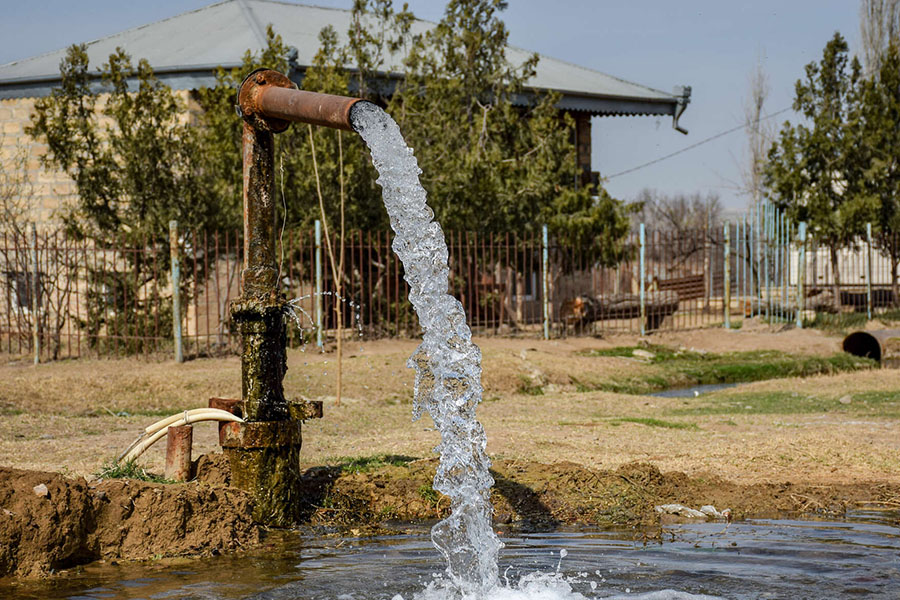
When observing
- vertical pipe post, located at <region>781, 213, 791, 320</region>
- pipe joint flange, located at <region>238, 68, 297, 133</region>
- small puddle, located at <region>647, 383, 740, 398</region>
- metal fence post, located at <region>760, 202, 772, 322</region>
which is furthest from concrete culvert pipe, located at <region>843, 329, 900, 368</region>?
pipe joint flange, located at <region>238, 68, 297, 133</region>

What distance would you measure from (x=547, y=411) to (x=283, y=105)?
19.7 feet

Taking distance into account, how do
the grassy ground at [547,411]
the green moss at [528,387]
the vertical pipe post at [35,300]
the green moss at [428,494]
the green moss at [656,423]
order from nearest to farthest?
1. the green moss at [428,494]
2. the grassy ground at [547,411]
3. the green moss at [656,423]
4. the green moss at [528,387]
5. the vertical pipe post at [35,300]

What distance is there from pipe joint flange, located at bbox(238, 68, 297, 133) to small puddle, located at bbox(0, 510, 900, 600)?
7.07 ft

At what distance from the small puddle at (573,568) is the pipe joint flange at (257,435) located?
1.60 feet

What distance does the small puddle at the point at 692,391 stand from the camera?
42.7 feet

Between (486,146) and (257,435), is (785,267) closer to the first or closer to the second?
(486,146)

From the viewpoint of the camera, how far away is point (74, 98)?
14258mm

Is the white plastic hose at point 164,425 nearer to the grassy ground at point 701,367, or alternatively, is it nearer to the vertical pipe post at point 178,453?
the vertical pipe post at point 178,453

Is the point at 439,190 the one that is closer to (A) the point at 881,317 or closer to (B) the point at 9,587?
(A) the point at 881,317

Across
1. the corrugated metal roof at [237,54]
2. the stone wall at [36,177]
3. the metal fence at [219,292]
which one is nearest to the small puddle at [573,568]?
the metal fence at [219,292]

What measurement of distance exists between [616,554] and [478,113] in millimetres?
14410

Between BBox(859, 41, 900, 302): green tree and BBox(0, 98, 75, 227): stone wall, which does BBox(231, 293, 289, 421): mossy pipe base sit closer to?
BBox(0, 98, 75, 227): stone wall

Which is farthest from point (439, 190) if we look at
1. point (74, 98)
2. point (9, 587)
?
point (9, 587)

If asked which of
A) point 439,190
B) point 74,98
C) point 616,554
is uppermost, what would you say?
point 74,98
